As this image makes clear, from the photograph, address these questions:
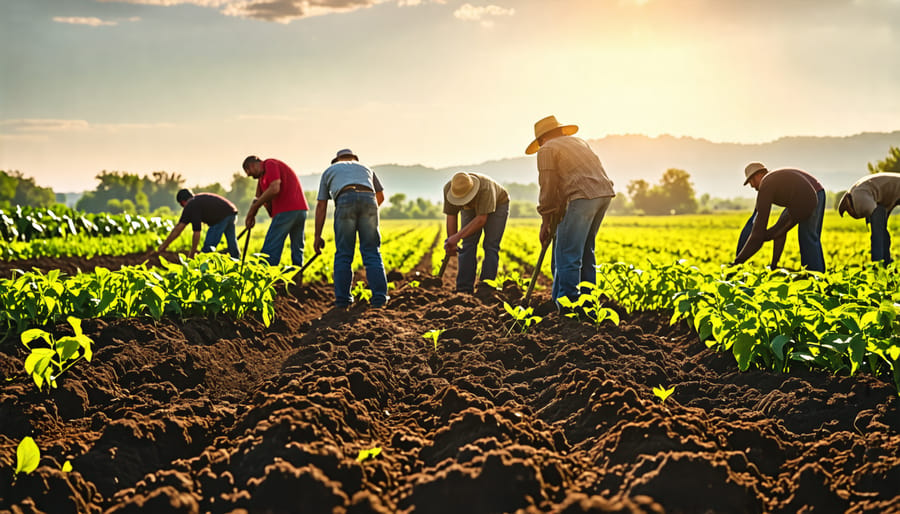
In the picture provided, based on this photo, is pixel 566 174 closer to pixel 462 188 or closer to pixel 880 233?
pixel 462 188

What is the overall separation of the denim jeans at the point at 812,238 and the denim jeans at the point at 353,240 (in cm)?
470

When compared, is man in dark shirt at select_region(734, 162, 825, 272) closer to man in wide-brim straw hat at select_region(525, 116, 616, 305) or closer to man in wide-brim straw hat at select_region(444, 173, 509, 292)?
man in wide-brim straw hat at select_region(525, 116, 616, 305)

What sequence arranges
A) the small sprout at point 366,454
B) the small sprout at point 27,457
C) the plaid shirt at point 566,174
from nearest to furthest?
the small sprout at point 366,454 < the small sprout at point 27,457 < the plaid shirt at point 566,174

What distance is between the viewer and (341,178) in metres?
7.03

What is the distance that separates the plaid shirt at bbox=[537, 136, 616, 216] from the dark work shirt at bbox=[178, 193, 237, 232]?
6249 mm

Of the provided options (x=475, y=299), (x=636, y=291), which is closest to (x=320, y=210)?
(x=475, y=299)

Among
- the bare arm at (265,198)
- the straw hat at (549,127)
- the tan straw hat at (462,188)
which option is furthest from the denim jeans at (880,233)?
the bare arm at (265,198)

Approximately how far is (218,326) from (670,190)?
117 metres

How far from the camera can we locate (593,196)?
6020mm

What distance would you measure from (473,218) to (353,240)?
1611mm

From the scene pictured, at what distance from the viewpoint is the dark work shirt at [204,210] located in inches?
401

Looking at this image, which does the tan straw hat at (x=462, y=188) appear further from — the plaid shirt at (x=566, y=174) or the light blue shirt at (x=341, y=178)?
the plaid shirt at (x=566, y=174)

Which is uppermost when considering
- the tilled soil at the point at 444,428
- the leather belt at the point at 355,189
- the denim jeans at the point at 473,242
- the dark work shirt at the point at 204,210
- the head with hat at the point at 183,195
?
the head with hat at the point at 183,195

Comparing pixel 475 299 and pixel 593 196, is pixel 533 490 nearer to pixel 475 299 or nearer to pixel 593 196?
pixel 593 196
